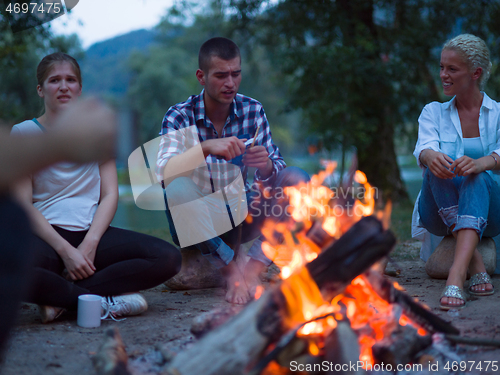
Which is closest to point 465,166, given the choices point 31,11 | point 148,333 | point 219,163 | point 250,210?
point 250,210

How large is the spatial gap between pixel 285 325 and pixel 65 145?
1.06 metres

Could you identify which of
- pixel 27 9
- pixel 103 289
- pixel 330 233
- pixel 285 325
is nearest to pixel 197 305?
pixel 103 289

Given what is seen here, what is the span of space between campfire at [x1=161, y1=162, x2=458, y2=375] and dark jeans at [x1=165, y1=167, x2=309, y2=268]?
2.86 ft

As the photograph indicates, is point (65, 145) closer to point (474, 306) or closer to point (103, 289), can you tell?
point (103, 289)

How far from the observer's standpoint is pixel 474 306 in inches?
118

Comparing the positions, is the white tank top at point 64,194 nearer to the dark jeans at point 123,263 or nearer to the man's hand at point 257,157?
the dark jeans at point 123,263

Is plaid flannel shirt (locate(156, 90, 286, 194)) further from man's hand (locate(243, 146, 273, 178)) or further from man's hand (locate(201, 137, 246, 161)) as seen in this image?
man's hand (locate(201, 137, 246, 161))

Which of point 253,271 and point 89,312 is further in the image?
point 253,271

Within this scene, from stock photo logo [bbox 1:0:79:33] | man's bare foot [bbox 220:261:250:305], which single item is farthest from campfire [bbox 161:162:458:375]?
stock photo logo [bbox 1:0:79:33]

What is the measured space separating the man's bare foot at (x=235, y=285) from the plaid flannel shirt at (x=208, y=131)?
2.08ft

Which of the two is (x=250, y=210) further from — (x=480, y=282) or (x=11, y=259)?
(x=11, y=259)

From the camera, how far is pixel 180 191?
11.2ft

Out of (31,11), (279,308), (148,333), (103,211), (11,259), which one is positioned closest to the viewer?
(11,259)

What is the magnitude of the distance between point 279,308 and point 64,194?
74.1 inches
